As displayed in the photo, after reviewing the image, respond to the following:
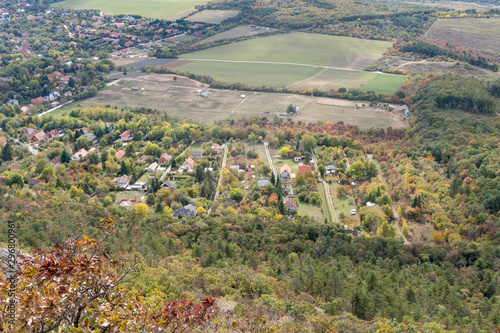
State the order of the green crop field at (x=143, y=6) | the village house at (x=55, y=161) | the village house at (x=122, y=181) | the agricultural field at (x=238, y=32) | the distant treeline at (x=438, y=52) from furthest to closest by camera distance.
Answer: the green crop field at (x=143, y=6)
the agricultural field at (x=238, y=32)
the distant treeline at (x=438, y=52)
the village house at (x=55, y=161)
the village house at (x=122, y=181)

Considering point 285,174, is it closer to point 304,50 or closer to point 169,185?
point 169,185

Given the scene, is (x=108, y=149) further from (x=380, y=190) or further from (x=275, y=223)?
(x=380, y=190)

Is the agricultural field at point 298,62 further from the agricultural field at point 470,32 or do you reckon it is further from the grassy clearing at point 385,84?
the agricultural field at point 470,32

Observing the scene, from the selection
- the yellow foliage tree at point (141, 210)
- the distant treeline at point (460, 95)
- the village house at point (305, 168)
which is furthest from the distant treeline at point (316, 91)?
the yellow foliage tree at point (141, 210)

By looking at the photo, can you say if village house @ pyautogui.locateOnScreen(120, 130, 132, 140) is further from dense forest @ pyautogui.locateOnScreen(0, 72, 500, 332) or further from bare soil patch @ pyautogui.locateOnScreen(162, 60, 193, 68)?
bare soil patch @ pyautogui.locateOnScreen(162, 60, 193, 68)

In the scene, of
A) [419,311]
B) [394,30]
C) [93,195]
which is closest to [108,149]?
[93,195]

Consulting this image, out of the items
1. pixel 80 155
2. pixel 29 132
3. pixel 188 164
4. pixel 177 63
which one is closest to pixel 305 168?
pixel 188 164

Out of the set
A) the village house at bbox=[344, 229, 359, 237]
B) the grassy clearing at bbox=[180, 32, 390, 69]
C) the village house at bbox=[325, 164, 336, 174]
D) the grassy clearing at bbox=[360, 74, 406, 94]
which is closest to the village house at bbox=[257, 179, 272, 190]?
the village house at bbox=[325, 164, 336, 174]
